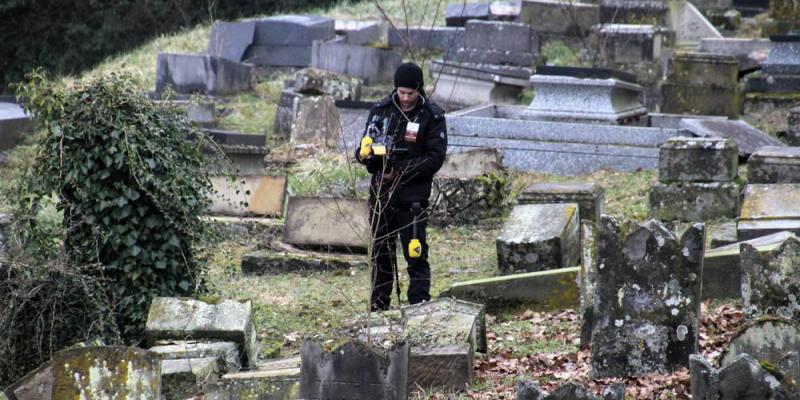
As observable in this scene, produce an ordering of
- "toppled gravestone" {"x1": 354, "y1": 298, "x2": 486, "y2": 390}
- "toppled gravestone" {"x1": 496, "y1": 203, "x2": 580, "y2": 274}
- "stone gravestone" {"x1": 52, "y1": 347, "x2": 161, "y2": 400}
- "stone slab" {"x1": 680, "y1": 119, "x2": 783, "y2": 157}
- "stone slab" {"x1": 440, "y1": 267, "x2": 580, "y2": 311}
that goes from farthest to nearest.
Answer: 1. "stone slab" {"x1": 680, "y1": 119, "x2": 783, "y2": 157}
2. "toppled gravestone" {"x1": 496, "y1": 203, "x2": 580, "y2": 274}
3. "stone slab" {"x1": 440, "y1": 267, "x2": 580, "y2": 311}
4. "toppled gravestone" {"x1": 354, "y1": 298, "x2": 486, "y2": 390}
5. "stone gravestone" {"x1": 52, "y1": 347, "x2": 161, "y2": 400}

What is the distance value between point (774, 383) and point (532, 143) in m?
9.34

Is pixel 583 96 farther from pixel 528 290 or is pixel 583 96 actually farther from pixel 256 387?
pixel 256 387

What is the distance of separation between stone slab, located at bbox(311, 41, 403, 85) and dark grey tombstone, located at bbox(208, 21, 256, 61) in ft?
11.1

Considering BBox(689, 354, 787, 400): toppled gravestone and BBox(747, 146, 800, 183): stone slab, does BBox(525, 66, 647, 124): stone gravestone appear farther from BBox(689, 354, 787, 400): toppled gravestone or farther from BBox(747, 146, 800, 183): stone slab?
BBox(689, 354, 787, 400): toppled gravestone

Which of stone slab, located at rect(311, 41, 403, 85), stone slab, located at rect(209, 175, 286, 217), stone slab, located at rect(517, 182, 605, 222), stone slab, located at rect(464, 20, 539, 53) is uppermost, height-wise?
stone slab, located at rect(464, 20, 539, 53)

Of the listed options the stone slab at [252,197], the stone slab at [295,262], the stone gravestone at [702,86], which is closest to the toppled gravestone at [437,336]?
the stone slab at [295,262]

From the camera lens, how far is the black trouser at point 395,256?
8.48 m

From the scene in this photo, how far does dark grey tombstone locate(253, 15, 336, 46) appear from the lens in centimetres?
2306

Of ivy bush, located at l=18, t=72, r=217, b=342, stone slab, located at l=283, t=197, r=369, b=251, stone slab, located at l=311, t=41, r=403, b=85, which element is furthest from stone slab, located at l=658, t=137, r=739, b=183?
stone slab, located at l=311, t=41, r=403, b=85

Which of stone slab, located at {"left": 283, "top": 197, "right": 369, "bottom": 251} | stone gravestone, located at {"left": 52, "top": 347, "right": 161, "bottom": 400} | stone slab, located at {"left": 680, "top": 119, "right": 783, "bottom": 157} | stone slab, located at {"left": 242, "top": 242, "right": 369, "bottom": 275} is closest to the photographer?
stone gravestone, located at {"left": 52, "top": 347, "right": 161, "bottom": 400}

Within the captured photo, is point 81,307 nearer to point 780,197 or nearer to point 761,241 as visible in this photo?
point 761,241

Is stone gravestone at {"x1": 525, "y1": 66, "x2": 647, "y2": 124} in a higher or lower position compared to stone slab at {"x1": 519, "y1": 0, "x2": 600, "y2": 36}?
lower

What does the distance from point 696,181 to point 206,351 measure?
539 centimetres

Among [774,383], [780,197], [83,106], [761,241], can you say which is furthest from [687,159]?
[774,383]
